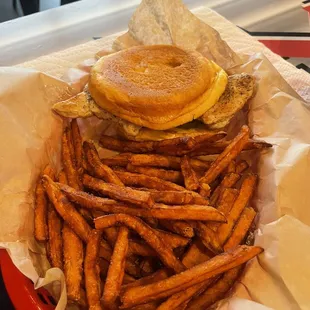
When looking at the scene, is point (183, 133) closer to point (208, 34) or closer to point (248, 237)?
point (248, 237)

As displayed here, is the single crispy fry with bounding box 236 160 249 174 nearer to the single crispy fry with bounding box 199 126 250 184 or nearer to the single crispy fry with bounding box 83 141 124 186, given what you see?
the single crispy fry with bounding box 199 126 250 184

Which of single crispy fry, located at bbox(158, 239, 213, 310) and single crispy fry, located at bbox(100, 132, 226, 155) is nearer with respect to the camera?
single crispy fry, located at bbox(158, 239, 213, 310)

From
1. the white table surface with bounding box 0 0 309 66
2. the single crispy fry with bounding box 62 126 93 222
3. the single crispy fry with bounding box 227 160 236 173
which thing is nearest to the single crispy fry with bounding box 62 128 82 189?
the single crispy fry with bounding box 62 126 93 222

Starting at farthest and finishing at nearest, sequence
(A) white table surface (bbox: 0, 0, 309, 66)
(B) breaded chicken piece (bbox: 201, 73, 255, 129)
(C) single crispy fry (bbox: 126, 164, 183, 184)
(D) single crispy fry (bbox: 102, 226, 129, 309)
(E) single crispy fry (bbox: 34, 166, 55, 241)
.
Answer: (A) white table surface (bbox: 0, 0, 309, 66) → (B) breaded chicken piece (bbox: 201, 73, 255, 129) → (C) single crispy fry (bbox: 126, 164, 183, 184) → (E) single crispy fry (bbox: 34, 166, 55, 241) → (D) single crispy fry (bbox: 102, 226, 129, 309)

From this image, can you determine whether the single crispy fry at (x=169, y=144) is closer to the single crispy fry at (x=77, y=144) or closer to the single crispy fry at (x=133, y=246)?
the single crispy fry at (x=77, y=144)

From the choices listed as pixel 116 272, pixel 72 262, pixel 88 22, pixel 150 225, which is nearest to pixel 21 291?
pixel 72 262

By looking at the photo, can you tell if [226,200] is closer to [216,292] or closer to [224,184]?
[224,184]

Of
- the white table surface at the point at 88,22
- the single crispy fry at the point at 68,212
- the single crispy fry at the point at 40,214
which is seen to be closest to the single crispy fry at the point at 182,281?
the single crispy fry at the point at 68,212
